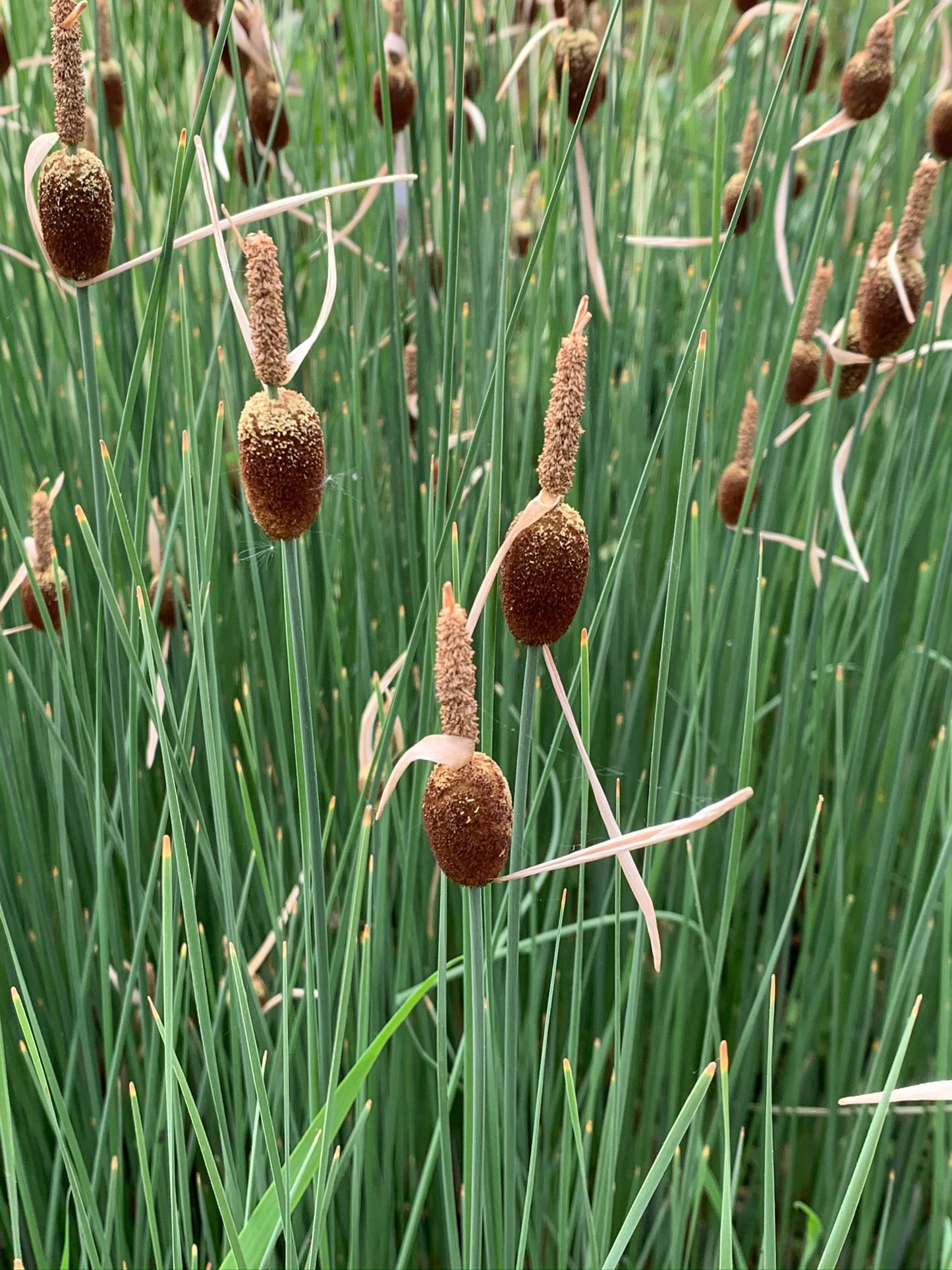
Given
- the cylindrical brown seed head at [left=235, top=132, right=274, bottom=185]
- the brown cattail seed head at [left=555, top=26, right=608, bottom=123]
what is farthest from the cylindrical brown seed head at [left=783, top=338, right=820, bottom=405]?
the cylindrical brown seed head at [left=235, top=132, right=274, bottom=185]

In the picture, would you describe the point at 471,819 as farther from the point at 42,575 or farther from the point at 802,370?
the point at 802,370

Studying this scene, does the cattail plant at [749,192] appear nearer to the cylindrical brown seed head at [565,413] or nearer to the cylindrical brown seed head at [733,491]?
the cylindrical brown seed head at [733,491]

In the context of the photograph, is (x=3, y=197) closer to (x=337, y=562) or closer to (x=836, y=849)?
(x=337, y=562)

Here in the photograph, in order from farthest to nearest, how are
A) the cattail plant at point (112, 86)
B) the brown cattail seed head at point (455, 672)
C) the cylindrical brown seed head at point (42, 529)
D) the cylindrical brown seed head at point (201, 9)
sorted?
1. the cattail plant at point (112, 86)
2. the cylindrical brown seed head at point (201, 9)
3. the cylindrical brown seed head at point (42, 529)
4. the brown cattail seed head at point (455, 672)

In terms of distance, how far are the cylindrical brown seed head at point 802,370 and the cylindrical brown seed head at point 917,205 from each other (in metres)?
0.12

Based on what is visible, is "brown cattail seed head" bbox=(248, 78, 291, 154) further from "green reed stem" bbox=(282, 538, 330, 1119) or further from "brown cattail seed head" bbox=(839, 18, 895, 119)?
"green reed stem" bbox=(282, 538, 330, 1119)

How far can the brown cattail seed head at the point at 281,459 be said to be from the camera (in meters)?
0.32

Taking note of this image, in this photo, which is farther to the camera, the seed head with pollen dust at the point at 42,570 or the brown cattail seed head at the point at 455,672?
the seed head with pollen dust at the point at 42,570

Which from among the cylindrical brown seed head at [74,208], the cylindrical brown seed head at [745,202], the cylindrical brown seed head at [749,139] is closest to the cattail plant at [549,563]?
the cylindrical brown seed head at [74,208]

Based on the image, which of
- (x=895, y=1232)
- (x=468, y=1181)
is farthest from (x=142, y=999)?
(x=895, y=1232)

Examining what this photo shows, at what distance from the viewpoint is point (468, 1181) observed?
1.40 ft

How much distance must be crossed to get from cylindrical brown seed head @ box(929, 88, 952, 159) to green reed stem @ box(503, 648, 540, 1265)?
53 cm

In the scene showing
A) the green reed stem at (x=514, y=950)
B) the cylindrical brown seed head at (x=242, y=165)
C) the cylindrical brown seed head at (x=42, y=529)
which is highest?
the cylindrical brown seed head at (x=242, y=165)

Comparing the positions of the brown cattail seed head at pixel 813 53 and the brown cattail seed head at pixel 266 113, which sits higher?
the brown cattail seed head at pixel 813 53
